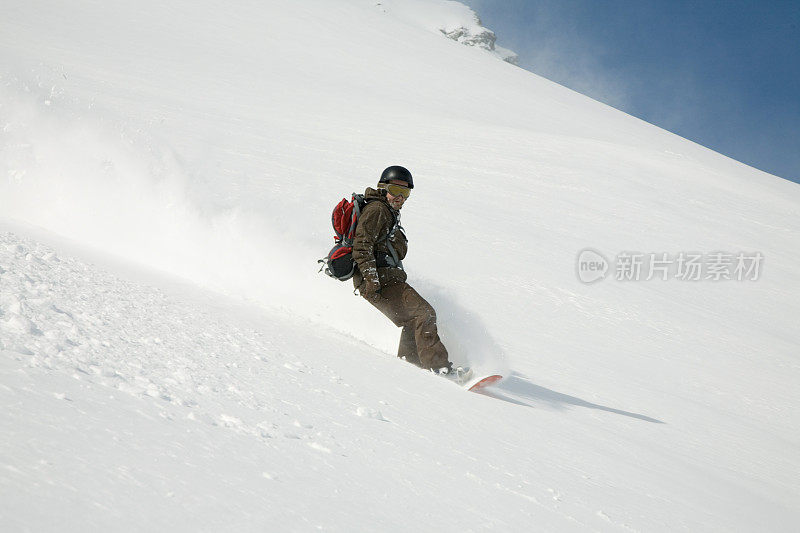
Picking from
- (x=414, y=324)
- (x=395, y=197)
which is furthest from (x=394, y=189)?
(x=414, y=324)

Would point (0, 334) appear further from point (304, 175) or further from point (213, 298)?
point (304, 175)

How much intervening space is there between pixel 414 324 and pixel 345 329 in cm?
107

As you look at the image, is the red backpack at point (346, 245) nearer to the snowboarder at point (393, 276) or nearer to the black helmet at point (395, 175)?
the snowboarder at point (393, 276)

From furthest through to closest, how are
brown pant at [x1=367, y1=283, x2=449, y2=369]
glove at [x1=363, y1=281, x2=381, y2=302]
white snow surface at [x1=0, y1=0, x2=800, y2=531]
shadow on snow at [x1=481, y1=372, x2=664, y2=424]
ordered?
1. glove at [x1=363, y1=281, x2=381, y2=302]
2. brown pant at [x1=367, y1=283, x2=449, y2=369]
3. shadow on snow at [x1=481, y1=372, x2=664, y2=424]
4. white snow surface at [x1=0, y1=0, x2=800, y2=531]

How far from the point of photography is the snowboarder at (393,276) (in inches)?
181

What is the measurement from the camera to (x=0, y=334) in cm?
207

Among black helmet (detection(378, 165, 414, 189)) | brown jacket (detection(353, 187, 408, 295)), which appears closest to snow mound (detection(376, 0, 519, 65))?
black helmet (detection(378, 165, 414, 189))

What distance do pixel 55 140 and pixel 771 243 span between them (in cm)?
1165

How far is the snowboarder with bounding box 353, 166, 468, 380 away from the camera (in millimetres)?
4605

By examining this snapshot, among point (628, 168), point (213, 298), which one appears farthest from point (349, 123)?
point (213, 298)

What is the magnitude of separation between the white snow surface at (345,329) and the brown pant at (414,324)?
1.60 feet

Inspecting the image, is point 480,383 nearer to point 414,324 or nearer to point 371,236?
point 414,324

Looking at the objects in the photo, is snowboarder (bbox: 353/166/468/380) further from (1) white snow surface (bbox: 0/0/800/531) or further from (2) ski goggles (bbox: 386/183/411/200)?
(1) white snow surface (bbox: 0/0/800/531)

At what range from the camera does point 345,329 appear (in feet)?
18.4
